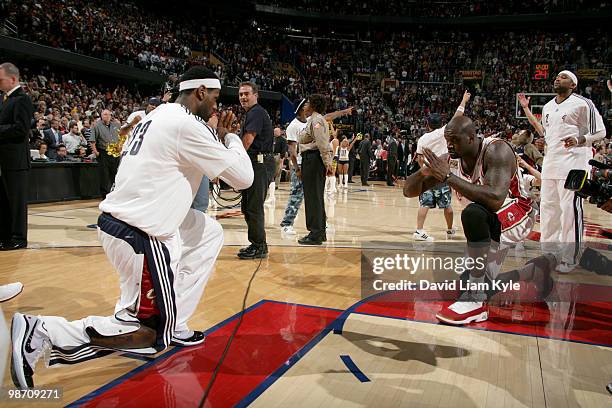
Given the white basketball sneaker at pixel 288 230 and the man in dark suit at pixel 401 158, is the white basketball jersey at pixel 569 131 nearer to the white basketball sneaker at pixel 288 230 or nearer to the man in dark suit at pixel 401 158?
the white basketball sneaker at pixel 288 230

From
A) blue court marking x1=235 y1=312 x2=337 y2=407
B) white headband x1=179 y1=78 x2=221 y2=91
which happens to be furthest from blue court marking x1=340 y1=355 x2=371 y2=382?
white headband x1=179 y1=78 x2=221 y2=91

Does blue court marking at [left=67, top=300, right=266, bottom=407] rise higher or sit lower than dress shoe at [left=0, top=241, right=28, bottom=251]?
lower

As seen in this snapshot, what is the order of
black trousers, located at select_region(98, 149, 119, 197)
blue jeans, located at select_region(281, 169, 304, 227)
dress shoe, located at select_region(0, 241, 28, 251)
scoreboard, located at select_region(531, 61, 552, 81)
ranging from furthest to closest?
scoreboard, located at select_region(531, 61, 552, 81) < black trousers, located at select_region(98, 149, 119, 197) < blue jeans, located at select_region(281, 169, 304, 227) < dress shoe, located at select_region(0, 241, 28, 251)

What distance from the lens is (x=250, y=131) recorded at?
523 centimetres

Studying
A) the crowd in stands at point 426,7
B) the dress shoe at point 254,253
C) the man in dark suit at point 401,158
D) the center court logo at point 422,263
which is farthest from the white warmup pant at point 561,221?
the crowd in stands at point 426,7

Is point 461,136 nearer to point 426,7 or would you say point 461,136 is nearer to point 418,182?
point 418,182

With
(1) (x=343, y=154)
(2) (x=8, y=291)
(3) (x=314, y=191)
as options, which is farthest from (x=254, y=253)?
(1) (x=343, y=154)

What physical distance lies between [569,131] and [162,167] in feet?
13.2

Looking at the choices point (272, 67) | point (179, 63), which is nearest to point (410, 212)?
point (179, 63)

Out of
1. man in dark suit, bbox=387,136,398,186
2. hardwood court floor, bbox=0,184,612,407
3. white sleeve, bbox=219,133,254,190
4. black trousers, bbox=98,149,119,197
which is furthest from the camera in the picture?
man in dark suit, bbox=387,136,398,186

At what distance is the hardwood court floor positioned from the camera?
2389 mm

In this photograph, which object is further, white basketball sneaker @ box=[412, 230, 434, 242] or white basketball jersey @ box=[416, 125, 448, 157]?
white basketball sneaker @ box=[412, 230, 434, 242]

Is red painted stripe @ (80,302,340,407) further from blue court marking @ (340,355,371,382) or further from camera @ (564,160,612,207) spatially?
camera @ (564,160,612,207)

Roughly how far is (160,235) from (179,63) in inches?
866
